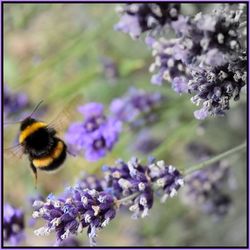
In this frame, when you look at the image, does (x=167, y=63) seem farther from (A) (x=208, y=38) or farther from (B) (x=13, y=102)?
(B) (x=13, y=102)

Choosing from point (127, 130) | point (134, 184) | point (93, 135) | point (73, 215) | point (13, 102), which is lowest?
point (73, 215)

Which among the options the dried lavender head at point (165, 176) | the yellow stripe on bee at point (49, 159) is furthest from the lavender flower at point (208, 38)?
the yellow stripe on bee at point (49, 159)

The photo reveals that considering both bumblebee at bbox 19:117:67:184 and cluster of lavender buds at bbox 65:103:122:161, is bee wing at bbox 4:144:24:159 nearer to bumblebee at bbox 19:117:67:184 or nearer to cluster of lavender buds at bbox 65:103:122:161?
bumblebee at bbox 19:117:67:184

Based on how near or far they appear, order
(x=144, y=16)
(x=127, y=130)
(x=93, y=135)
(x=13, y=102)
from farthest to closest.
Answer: (x=13, y=102)
(x=127, y=130)
(x=93, y=135)
(x=144, y=16)

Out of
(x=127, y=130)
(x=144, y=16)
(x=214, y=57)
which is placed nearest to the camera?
(x=214, y=57)

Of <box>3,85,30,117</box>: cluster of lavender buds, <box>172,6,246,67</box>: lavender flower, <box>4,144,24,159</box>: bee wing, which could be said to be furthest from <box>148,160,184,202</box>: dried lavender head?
<box>3,85,30,117</box>: cluster of lavender buds

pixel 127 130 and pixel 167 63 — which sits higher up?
pixel 127 130

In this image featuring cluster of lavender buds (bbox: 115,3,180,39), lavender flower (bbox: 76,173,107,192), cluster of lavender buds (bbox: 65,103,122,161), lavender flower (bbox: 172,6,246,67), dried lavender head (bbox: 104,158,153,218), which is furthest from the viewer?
cluster of lavender buds (bbox: 65,103,122,161)

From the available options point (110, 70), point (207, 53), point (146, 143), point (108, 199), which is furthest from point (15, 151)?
point (146, 143)
